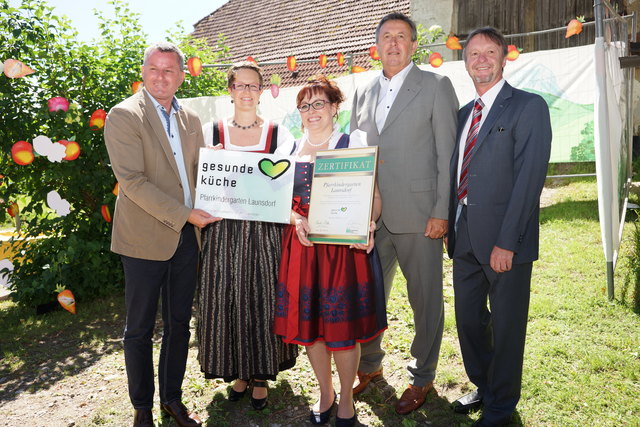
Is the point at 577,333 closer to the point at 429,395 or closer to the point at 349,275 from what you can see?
the point at 429,395

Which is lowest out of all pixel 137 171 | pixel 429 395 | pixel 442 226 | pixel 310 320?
pixel 429 395

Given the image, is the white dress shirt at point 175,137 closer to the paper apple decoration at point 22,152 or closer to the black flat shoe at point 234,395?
the black flat shoe at point 234,395

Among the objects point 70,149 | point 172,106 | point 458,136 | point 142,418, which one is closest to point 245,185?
point 172,106

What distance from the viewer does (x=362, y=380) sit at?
132 inches

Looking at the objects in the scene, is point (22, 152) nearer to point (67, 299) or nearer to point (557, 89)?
point (67, 299)

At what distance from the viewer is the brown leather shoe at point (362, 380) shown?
3293 millimetres

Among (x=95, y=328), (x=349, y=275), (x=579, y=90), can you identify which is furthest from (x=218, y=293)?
(x=579, y=90)

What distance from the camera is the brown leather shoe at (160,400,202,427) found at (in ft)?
9.82

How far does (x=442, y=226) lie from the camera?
9.59 feet

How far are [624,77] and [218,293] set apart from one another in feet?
21.0

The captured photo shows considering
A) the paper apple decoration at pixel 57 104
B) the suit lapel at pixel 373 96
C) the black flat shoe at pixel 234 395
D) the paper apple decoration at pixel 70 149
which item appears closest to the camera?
the suit lapel at pixel 373 96

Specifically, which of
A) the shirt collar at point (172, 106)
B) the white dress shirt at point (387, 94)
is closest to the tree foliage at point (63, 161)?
the shirt collar at point (172, 106)

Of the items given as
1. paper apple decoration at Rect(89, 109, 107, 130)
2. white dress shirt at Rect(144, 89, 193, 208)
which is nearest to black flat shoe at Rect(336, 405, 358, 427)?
white dress shirt at Rect(144, 89, 193, 208)

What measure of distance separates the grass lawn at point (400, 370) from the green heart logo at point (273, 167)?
1.53 meters
